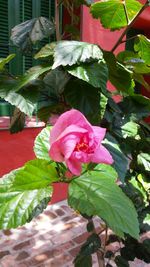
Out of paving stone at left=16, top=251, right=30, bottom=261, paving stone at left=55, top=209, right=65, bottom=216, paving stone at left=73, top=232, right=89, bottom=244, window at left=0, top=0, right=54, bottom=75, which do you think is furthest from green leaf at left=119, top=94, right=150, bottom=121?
paving stone at left=55, top=209, right=65, bottom=216

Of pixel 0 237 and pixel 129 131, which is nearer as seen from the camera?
pixel 129 131

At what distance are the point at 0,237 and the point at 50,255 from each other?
2.02ft

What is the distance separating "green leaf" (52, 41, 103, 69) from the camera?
926 mm

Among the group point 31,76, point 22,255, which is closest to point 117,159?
point 31,76

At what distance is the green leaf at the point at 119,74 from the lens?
41.8 inches

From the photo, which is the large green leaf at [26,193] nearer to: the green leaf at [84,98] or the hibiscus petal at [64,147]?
the hibiscus petal at [64,147]

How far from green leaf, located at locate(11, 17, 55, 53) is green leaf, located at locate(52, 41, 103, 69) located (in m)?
0.26

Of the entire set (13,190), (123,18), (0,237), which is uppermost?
(123,18)

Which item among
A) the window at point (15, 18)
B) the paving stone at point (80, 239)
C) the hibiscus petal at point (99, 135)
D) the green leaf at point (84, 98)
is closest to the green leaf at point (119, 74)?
the green leaf at point (84, 98)

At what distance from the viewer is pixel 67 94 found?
1.05 metres

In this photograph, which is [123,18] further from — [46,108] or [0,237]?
[0,237]

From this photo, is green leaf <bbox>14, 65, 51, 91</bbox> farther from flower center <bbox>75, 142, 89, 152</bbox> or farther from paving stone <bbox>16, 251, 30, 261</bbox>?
paving stone <bbox>16, 251, 30, 261</bbox>

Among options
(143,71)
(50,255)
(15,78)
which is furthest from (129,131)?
(50,255)

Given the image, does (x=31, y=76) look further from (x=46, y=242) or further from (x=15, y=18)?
(x=15, y=18)
